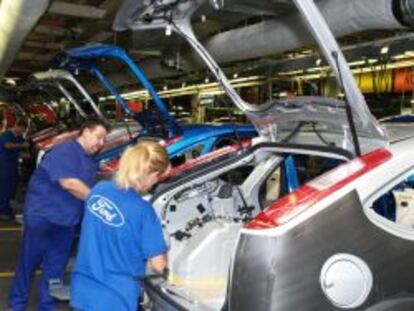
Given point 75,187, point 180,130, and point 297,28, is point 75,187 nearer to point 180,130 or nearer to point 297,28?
point 180,130

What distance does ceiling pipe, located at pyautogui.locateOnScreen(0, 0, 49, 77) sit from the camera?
22.2 feet

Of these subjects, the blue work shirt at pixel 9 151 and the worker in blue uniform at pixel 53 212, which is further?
the blue work shirt at pixel 9 151

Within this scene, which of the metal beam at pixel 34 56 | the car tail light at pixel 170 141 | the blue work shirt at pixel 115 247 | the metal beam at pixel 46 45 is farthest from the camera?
the metal beam at pixel 34 56

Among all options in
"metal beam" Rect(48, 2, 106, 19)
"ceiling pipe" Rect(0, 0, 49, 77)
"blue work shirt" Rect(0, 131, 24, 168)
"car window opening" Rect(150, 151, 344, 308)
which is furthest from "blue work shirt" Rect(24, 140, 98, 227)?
"blue work shirt" Rect(0, 131, 24, 168)

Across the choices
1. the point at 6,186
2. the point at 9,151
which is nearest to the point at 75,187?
the point at 6,186

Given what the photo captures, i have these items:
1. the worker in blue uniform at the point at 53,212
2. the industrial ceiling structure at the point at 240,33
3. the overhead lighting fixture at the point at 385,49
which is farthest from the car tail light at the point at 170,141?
the overhead lighting fixture at the point at 385,49

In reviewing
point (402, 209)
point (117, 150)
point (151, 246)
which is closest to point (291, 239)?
point (151, 246)

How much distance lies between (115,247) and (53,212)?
6.59ft

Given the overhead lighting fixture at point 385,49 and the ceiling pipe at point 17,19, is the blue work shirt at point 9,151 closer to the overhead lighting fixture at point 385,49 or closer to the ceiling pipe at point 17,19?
the ceiling pipe at point 17,19

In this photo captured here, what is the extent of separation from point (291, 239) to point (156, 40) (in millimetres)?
6772

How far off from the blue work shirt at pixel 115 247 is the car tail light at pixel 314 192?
662 millimetres

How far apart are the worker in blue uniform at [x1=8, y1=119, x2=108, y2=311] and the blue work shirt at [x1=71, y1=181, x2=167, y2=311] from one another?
1.67 meters

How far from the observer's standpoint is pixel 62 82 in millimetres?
11758

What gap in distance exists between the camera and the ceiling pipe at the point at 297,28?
4.80m
